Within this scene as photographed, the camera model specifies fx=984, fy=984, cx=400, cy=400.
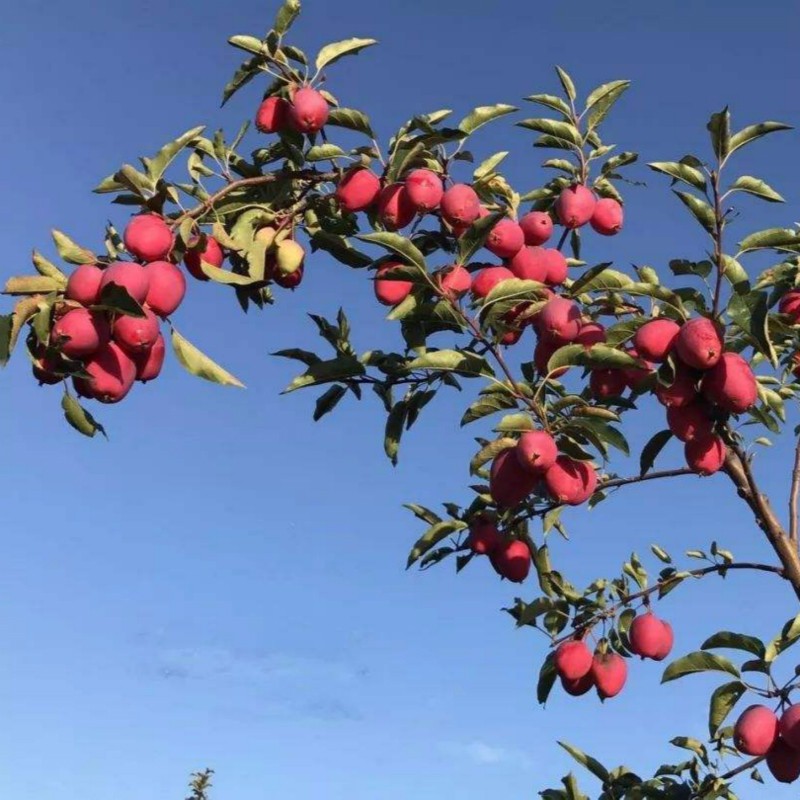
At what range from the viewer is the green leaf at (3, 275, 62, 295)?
287cm

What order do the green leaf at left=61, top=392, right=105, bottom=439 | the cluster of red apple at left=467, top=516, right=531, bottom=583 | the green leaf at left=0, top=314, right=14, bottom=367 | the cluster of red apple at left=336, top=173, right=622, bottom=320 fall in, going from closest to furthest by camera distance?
the green leaf at left=0, top=314, right=14, bottom=367 → the green leaf at left=61, top=392, right=105, bottom=439 → the cluster of red apple at left=336, top=173, right=622, bottom=320 → the cluster of red apple at left=467, top=516, right=531, bottom=583

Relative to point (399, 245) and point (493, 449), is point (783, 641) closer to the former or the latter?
point (493, 449)

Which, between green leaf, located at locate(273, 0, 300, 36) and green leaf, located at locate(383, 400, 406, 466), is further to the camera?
green leaf, located at locate(383, 400, 406, 466)

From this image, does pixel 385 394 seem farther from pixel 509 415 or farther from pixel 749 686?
pixel 749 686

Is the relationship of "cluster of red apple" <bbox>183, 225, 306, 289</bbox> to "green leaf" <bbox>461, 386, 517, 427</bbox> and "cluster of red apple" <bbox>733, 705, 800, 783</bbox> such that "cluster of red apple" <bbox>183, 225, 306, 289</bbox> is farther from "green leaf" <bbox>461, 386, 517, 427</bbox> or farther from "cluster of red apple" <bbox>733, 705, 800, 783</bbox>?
"cluster of red apple" <bbox>733, 705, 800, 783</bbox>

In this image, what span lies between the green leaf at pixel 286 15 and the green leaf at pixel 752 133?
175 centimetres

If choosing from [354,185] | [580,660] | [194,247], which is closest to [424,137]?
[354,185]

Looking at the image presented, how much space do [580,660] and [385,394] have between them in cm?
179

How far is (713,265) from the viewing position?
3.71 m

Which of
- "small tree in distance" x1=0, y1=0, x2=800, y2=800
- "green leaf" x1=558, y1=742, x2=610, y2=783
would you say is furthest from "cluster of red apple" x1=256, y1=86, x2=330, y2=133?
"green leaf" x1=558, y1=742, x2=610, y2=783

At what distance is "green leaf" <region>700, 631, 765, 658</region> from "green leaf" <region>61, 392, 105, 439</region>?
3.10m

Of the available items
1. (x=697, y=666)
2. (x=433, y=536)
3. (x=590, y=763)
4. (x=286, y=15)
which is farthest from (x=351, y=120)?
(x=590, y=763)

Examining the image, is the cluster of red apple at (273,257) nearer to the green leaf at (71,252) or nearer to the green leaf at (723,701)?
the green leaf at (71,252)

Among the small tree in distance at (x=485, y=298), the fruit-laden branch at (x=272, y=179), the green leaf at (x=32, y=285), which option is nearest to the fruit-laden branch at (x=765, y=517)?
the small tree in distance at (x=485, y=298)
